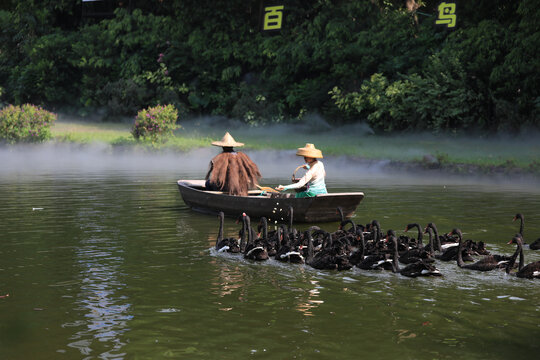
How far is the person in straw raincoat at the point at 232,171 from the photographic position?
54.9 ft

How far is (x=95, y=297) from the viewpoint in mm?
9336

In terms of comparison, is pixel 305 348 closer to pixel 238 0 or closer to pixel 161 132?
pixel 161 132

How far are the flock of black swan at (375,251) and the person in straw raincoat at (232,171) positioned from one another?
387 centimetres

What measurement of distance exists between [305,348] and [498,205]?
11.7 meters

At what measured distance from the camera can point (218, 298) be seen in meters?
9.37

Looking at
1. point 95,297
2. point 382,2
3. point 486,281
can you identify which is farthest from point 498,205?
point 382,2

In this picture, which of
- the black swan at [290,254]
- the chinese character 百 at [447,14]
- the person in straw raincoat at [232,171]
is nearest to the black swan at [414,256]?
the black swan at [290,254]

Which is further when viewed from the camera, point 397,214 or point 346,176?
point 346,176

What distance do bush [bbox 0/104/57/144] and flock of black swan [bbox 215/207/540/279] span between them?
25.0m

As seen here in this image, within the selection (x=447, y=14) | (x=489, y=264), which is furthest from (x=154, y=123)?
(x=489, y=264)

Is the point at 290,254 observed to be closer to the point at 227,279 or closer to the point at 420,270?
the point at 227,279

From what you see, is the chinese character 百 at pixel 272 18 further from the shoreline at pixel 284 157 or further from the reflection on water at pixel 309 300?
→ the reflection on water at pixel 309 300

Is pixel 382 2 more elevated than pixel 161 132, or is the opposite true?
pixel 382 2

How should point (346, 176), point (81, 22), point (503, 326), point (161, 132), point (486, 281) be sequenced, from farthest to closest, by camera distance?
1. point (81, 22)
2. point (161, 132)
3. point (346, 176)
4. point (486, 281)
5. point (503, 326)
